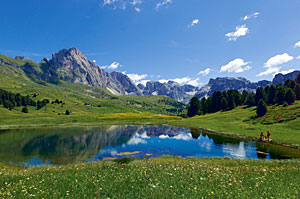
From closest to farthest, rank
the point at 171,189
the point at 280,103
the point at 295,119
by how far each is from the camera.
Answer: the point at 171,189
the point at 295,119
the point at 280,103

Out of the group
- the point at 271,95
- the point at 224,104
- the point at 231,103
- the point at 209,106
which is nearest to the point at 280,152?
the point at 271,95

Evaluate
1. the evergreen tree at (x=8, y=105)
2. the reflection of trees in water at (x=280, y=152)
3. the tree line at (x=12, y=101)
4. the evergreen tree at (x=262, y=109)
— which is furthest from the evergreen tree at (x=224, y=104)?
the evergreen tree at (x=8, y=105)

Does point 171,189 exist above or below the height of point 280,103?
below

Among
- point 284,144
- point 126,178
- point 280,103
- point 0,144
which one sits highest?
point 280,103

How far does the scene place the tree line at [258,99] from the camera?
282 feet

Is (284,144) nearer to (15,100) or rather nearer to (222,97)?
(222,97)

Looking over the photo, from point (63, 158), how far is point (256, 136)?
52133 millimetres

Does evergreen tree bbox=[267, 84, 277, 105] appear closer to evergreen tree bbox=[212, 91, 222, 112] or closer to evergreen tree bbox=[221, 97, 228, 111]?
evergreen tree bbox=[221, 97, 228, 111]

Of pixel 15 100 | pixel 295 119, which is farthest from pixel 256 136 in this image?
pixel 15 100

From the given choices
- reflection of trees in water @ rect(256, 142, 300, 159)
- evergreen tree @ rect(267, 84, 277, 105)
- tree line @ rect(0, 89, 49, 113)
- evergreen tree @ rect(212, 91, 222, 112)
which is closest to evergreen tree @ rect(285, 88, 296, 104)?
evergreen tree @ rect(267, 84, 277, 105)

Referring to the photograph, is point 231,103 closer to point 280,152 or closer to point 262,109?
point 262,109

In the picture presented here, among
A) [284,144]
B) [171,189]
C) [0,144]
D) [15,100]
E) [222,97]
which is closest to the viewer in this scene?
[171,189]

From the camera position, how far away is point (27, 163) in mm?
29391

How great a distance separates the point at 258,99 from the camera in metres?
114
